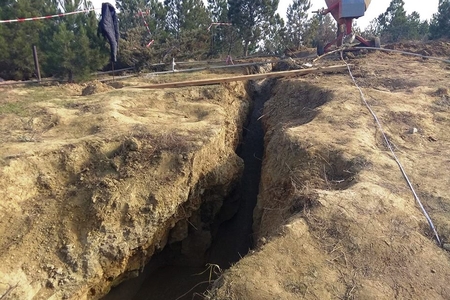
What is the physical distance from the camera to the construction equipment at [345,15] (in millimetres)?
11922

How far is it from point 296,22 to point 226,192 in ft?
55.6

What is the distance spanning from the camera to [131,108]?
8.38m

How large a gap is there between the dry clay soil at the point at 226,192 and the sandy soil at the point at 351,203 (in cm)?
2

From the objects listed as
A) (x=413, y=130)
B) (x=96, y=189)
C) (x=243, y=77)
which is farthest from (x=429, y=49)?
(x=96, y=189)

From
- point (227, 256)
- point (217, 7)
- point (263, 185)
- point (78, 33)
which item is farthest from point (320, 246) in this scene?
point (217, 7)

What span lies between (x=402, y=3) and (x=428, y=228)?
23.9 m

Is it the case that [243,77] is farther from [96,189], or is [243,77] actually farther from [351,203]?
[351,203]

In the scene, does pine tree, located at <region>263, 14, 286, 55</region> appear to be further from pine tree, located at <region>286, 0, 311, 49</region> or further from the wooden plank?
the wooden plank

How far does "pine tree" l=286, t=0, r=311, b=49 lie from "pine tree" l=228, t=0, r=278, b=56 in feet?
5.54

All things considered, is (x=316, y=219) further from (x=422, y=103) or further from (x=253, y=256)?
(x=422, y=103)

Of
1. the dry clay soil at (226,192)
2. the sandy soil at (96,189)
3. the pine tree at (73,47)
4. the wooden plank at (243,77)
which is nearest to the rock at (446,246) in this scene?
the dry clay soil at (226,192)

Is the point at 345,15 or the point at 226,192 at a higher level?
the point at 345,15

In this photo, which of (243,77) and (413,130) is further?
(243,77)

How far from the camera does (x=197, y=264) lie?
6992mm
